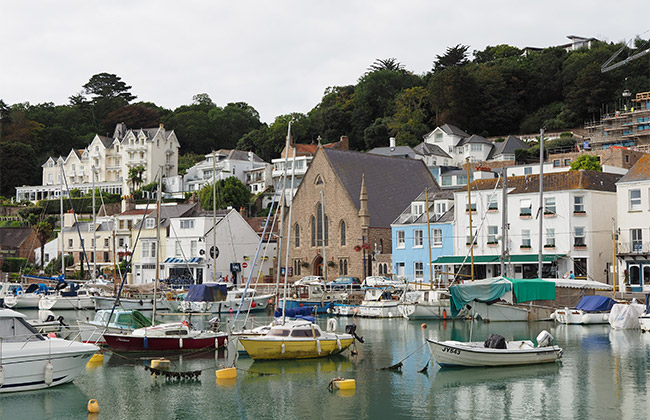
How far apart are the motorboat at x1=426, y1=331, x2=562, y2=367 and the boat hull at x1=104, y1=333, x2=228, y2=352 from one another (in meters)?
11.2

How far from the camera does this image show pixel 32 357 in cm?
2669

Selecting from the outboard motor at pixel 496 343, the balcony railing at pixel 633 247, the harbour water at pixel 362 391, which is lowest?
the harbour water at pixel 362 391

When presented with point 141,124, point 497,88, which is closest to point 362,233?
point 497,88

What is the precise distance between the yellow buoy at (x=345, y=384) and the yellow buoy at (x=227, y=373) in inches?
185

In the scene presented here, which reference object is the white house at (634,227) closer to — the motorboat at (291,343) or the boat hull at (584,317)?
the boat hull at (584,317)

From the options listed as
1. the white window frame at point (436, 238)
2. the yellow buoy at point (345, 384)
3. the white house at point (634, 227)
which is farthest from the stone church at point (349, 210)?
the yellow buoy at point (345, 384)

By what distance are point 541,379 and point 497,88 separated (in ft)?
351

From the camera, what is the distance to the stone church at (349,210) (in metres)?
77.2

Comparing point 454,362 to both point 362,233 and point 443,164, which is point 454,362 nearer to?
point 362,233

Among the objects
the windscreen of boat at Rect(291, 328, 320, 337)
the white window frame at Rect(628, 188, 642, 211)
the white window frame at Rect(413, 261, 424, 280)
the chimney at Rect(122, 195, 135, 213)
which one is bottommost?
the windscreen of boat at Rect(291, 328, 320, 337)

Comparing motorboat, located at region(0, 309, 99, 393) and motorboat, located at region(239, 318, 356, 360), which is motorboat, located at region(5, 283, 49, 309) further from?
motorboat, located at region(0, 309, 99, 393)

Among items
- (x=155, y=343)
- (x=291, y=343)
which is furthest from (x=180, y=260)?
(x=291, y=343)

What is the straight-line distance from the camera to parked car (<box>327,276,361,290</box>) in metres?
68.4

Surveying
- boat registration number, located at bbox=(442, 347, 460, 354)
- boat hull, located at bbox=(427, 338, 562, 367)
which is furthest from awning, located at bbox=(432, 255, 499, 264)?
boat registration number, located at bbox=(442, 347, 460, 354)
